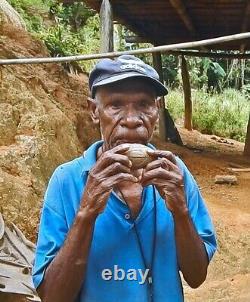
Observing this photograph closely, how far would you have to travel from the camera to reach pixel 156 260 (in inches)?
62.5

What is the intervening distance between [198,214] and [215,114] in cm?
1453

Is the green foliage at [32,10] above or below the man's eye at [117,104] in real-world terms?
above

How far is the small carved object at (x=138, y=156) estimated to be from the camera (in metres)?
1.49

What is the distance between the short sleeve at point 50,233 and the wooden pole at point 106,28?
5.78 m

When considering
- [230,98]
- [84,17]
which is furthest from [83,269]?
[230,98]

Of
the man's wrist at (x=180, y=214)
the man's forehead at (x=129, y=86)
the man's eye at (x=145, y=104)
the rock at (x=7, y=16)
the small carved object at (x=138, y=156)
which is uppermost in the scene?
the rock at (x=7, y=16)

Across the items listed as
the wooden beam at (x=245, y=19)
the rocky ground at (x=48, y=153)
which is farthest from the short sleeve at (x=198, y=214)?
the wooden beam at (x=245, y=19)

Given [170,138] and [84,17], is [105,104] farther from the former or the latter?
[84,17]

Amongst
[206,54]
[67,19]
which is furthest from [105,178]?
[67,19]

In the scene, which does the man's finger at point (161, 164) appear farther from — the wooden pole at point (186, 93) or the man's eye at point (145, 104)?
the wooden pole at point (186, 93)

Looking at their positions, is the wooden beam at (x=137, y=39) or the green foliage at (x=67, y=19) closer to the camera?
the wooden beam at (x=137, y=39)

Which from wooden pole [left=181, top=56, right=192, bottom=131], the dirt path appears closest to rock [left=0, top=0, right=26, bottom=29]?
the dirt path

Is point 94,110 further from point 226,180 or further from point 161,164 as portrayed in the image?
point 226,180

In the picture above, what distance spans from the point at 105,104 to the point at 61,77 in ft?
23.0
